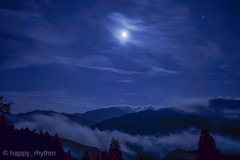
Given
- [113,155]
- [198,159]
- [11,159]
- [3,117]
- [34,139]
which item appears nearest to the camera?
[11,159]

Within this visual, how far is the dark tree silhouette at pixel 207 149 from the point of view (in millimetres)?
29641

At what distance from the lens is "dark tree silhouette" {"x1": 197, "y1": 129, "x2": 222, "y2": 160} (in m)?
29.6

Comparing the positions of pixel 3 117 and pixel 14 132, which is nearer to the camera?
pixel 14 132

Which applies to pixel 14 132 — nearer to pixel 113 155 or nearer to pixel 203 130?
pixel 113 155

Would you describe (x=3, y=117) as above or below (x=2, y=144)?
above

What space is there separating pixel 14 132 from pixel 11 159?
283 centimetres

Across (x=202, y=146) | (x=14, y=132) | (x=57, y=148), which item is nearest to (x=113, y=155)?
(x=57, y=148)

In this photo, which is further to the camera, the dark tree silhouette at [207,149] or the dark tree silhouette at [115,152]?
the dark tree silhouette at [115,152]

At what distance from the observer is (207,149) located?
30500mm

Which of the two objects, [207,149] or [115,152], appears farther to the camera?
[115,152]

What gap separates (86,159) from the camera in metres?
43.7

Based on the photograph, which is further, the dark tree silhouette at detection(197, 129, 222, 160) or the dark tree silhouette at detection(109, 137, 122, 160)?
the dark tree silhouette at detection(109, 137, 122, 160)

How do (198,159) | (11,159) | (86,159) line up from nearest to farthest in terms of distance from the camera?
(11,159) → (198,159) → (86,159)

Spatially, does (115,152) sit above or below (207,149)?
below
